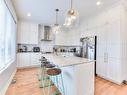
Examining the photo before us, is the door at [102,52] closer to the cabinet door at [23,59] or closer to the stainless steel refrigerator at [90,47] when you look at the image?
the stainless steel refrigerator at [90,47]

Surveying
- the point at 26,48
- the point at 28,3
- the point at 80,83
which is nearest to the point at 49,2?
the point at 28,3

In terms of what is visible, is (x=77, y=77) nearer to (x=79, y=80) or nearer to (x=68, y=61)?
(x=79, y=80)

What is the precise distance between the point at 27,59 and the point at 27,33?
61.0 inches

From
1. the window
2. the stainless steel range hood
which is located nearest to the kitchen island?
the window

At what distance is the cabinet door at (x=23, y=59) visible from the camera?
5.30 m

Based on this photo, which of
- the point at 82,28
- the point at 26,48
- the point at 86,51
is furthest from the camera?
the point at 26,48

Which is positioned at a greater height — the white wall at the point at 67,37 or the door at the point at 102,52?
the white wall at the point at 67,37

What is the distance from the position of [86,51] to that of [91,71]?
93.8 inches

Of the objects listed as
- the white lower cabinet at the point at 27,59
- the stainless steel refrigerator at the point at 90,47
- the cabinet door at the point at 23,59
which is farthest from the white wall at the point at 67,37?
the cabinet door at the point at 23,59

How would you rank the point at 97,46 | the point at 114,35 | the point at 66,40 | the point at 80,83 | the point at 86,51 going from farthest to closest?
the point at 66,40, the point at 86,51, the point at 97,46, the point at 114,35, the point at 80,83

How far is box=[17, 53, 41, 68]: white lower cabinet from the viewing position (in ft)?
17.4

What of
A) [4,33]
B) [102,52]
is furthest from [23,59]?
[102,52]

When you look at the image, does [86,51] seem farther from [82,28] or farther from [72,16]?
[72,16]

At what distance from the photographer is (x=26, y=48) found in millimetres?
6062
